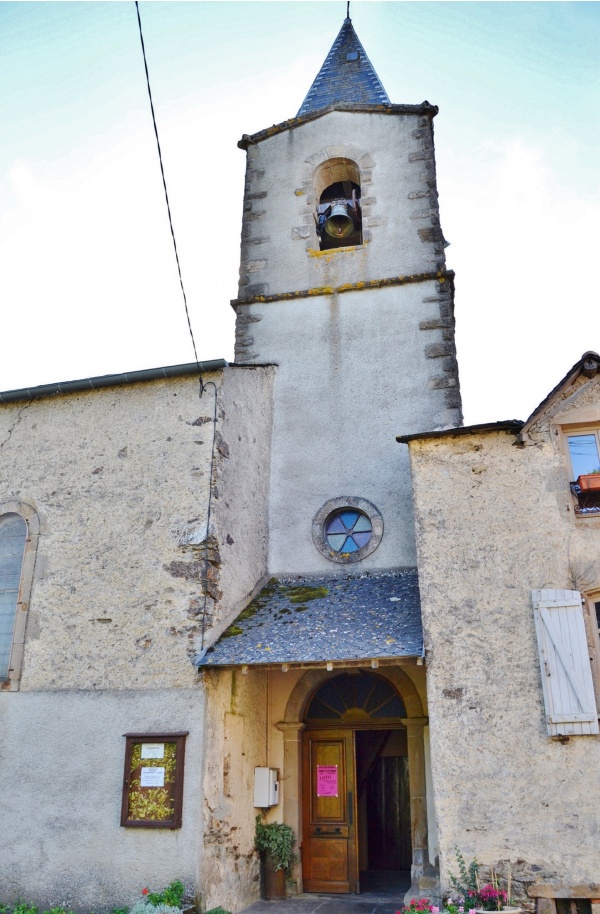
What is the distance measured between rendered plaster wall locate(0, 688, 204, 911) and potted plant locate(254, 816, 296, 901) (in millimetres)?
1575

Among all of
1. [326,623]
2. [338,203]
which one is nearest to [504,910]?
[326,623]

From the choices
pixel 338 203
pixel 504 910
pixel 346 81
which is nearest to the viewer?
pixel 504 910

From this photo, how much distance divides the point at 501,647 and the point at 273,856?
11.0ft

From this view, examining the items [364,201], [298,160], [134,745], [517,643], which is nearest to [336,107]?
[298,160]

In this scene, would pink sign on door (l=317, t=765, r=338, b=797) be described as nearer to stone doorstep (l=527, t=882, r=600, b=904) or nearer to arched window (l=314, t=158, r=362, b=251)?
stone doorstep (l=527, t=882, r=600, b=904)

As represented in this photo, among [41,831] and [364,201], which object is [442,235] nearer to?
[364,201]

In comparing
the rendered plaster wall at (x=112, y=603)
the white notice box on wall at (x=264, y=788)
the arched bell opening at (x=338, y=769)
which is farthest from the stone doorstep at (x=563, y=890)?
the white notice box on wall at (x=264, y=788)

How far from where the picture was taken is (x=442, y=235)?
32.9ft

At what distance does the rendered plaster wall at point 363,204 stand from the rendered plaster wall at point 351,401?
0.48 m

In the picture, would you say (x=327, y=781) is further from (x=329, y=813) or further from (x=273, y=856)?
(x=273, y=856)

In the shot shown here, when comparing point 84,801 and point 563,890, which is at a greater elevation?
point 84,801

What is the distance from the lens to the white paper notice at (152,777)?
6445 mm

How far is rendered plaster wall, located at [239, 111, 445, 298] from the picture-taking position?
400 inches

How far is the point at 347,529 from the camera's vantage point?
872cm
